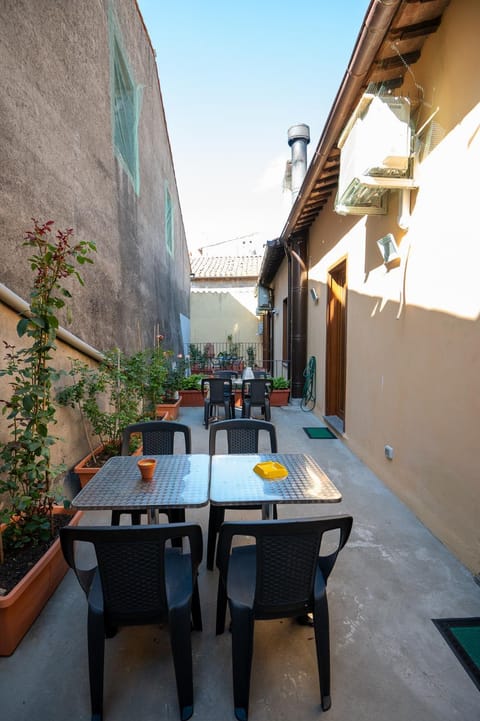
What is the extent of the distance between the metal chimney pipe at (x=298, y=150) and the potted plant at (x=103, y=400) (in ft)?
24.2

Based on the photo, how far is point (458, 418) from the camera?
245cm

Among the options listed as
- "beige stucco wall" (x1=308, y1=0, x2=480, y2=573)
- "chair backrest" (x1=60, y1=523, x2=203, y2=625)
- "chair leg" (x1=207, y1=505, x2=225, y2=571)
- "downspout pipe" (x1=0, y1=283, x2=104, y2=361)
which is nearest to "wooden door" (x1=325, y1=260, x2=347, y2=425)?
"beige stucco wall" (x1=308, y1=0, x2=480, y2=573)

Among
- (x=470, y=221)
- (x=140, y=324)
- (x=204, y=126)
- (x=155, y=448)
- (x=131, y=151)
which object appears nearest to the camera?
(x=470, y=221)

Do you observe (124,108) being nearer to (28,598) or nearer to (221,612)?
(28,598)

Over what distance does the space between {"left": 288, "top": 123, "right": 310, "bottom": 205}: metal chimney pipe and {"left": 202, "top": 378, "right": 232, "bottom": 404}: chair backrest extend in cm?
605

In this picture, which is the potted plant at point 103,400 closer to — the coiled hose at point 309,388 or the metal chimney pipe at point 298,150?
the coiled hose at point 309,388

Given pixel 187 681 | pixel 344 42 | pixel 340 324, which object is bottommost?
pixel 187 681

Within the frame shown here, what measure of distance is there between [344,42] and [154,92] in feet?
15.1

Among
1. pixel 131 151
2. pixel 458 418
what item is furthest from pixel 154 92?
pixel 458 418

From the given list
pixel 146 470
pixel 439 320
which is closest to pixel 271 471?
pixel 146 470

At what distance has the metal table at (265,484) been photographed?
1.77 meters

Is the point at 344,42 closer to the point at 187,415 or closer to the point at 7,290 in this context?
the point at 7,290

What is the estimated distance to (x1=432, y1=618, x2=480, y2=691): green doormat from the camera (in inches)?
65.8

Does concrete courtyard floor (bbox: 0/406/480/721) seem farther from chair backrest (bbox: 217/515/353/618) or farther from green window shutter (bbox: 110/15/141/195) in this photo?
green window shutter (bbox: 110/15/141/195)
